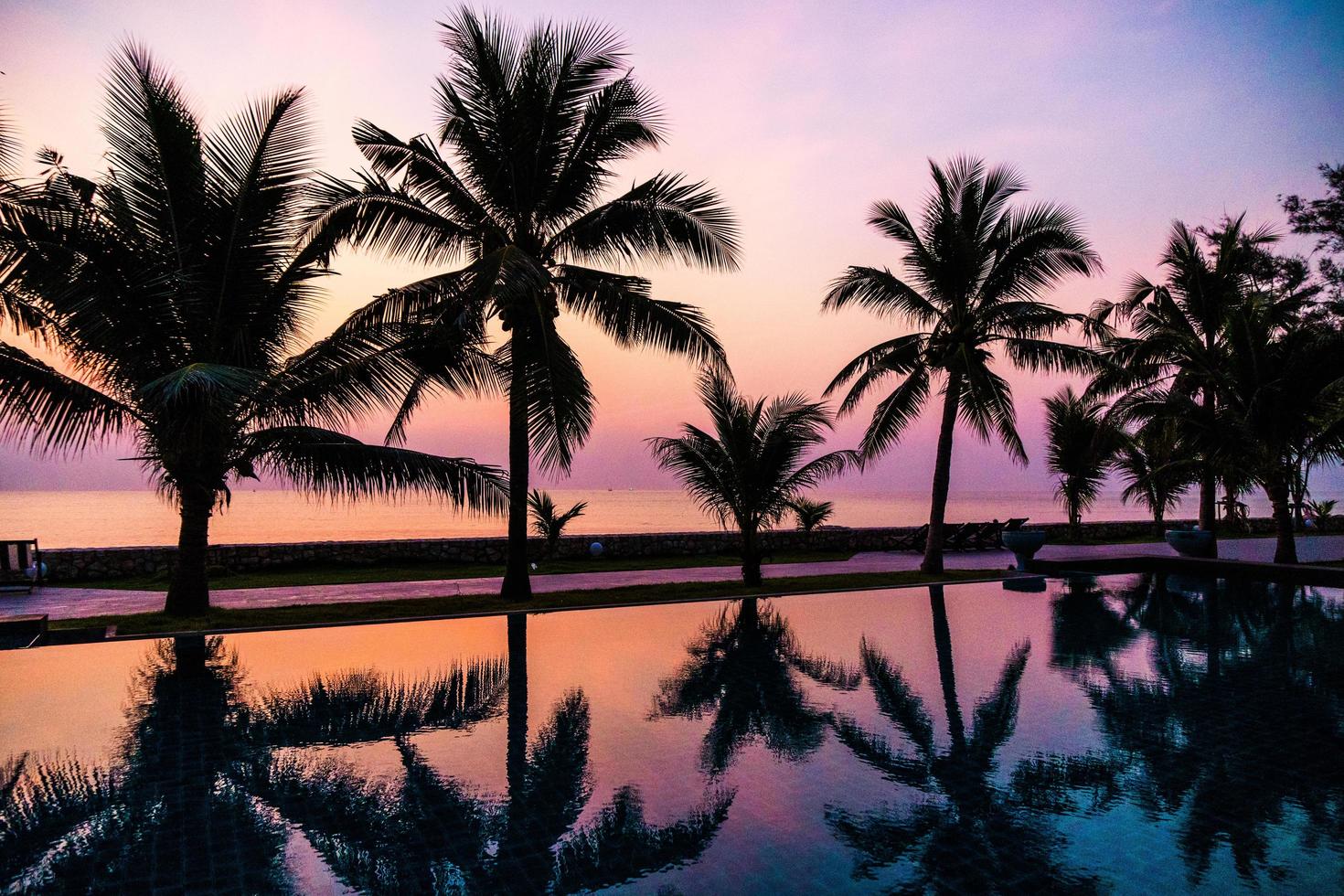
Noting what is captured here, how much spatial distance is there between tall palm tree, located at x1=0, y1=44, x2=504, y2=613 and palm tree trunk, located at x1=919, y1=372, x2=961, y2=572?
857cm

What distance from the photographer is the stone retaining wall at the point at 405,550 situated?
575 inches

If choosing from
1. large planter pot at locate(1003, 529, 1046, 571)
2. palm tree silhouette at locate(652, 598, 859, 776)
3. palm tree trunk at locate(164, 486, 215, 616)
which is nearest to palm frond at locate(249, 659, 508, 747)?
palm tree silhouette at locate(652, 598, 859, 776)

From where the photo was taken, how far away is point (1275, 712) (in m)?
5.87

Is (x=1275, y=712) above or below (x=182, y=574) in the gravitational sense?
below

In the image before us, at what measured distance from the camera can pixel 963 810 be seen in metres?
4.04

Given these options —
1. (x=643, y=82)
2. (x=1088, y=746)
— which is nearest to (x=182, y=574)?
(x=643, y=82)

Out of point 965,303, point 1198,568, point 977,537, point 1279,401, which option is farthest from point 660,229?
point 977,537

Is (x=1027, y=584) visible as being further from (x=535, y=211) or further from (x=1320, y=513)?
(x=1320, y=513)

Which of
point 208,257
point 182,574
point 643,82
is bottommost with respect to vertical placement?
point 182,574

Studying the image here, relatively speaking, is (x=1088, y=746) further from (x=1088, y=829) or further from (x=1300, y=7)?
(x=1300, y=7)

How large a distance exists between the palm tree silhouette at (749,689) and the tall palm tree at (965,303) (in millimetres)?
6663

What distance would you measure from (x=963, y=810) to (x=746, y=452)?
9.12 meters

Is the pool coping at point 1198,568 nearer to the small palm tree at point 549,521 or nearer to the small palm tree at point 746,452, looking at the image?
the small palm tree at point 746,452

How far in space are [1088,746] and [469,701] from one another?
4470 mm
